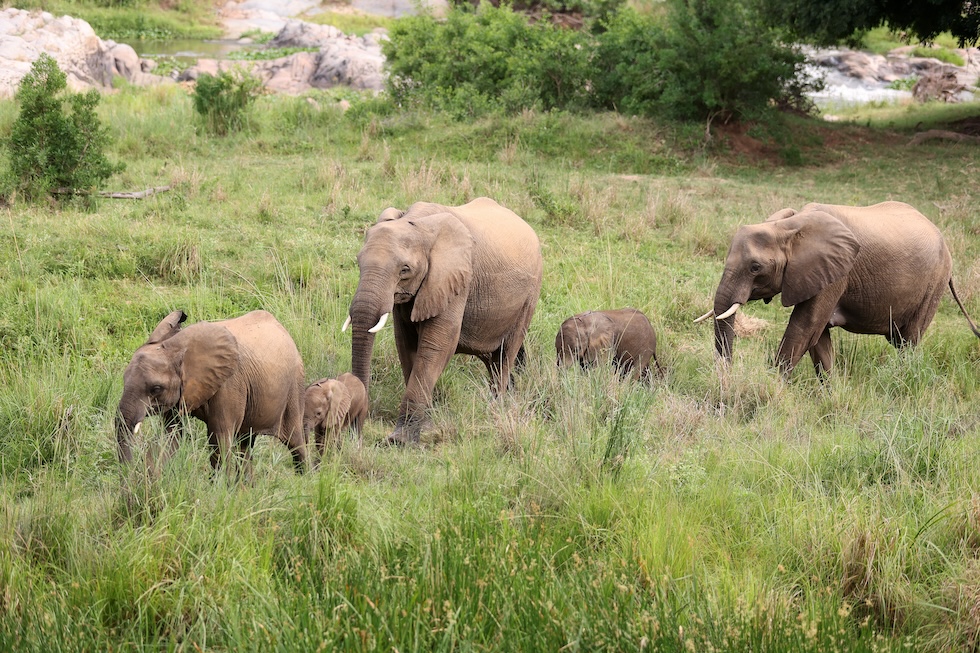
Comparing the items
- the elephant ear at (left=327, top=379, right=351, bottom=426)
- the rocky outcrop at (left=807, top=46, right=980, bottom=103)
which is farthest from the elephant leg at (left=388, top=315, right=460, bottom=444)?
the rocky outcrop at (left=807, top=46, right=980, bottom=103)

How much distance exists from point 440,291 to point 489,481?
86.3 inches

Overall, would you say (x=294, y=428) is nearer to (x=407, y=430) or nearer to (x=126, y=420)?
(x=407, y=430)

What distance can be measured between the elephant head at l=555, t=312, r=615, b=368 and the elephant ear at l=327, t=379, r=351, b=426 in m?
1.85

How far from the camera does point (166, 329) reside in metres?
5.35

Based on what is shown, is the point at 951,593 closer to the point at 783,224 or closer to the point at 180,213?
the point at 783,224

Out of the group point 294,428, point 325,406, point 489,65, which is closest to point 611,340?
point 325,406

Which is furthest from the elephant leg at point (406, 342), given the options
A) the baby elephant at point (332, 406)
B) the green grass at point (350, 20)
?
the green grass at point (350, 20)

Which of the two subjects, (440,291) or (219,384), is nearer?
(219,384)

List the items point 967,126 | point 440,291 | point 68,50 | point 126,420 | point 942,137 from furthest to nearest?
1. point 68,50
2. point 967,126
3. point 942,137
4. point 440,291
5. point 126,420

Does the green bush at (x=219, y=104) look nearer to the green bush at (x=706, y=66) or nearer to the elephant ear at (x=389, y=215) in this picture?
the green bush at (x=706, y=66)

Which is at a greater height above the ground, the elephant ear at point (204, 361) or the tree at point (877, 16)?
the tree at point (877, 16)

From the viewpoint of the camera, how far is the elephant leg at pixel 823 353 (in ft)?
28.4

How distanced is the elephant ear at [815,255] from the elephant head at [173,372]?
4.42 m

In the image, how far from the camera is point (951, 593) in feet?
14.1
